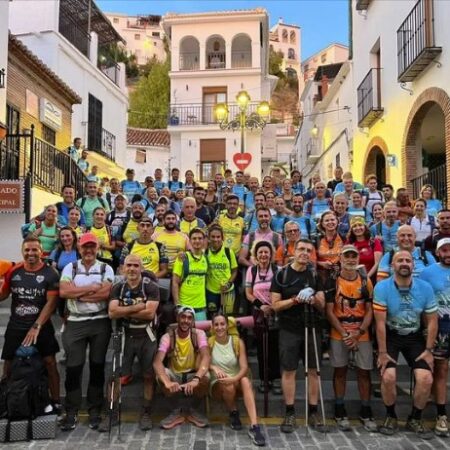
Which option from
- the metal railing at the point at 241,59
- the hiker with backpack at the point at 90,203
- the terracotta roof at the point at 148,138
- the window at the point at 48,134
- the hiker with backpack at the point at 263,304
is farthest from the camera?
the terracotta roof at the point at 148,138

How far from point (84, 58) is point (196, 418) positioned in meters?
16.1

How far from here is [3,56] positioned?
1099cm

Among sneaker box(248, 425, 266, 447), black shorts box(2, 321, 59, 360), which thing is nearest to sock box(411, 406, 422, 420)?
sneaker box(248, 425, 266, 447)

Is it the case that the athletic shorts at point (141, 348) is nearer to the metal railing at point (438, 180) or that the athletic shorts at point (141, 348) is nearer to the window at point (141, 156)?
the metal railing at point (438, 180)

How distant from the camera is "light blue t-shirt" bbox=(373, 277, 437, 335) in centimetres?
482

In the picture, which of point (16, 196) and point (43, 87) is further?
point (43, 87)

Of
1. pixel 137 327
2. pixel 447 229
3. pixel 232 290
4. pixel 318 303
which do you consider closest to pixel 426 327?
pixel 318 303

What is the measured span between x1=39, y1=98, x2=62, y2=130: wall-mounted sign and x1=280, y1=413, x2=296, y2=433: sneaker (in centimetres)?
1199

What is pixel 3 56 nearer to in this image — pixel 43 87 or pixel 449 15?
pixel 43 87

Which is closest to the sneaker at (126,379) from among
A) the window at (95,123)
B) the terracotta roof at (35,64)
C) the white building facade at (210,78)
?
the terracotta roof at (35,64)

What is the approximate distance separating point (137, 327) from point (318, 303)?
1.84 meters

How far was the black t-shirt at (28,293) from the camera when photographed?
5020 millimetres

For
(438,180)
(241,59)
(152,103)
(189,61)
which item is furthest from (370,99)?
(152,103)

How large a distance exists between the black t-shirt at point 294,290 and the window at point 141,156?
27.0 metres
